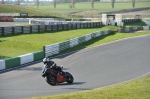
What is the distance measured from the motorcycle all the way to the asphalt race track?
0.25 meters

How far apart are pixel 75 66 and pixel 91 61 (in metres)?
2.55

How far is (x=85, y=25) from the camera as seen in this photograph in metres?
53.6

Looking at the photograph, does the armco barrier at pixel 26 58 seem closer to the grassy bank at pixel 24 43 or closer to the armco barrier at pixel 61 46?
the grassy bank at pixel 24 43

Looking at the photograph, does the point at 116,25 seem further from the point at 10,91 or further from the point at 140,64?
the point at 10,91

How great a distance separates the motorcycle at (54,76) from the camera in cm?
1602

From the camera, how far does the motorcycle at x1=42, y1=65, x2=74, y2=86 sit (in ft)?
52.5

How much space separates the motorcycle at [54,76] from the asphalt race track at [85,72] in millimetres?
249

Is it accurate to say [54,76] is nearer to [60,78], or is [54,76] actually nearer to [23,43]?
[60,78]

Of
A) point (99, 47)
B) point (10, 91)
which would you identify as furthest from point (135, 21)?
point (10, 91)

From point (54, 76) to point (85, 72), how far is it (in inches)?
164

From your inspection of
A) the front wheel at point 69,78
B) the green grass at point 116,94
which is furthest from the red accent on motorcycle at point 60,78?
the green grass at point 116,94

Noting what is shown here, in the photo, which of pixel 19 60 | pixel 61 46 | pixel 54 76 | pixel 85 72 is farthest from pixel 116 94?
pixel 61 46

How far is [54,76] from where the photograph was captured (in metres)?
16.3

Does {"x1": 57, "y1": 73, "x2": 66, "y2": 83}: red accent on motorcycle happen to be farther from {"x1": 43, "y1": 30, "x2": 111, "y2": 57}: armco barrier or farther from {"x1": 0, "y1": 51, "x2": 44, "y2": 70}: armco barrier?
{"x1": 43, "y1": 30, "x2": 111, "y2": 57}: armco barrier
